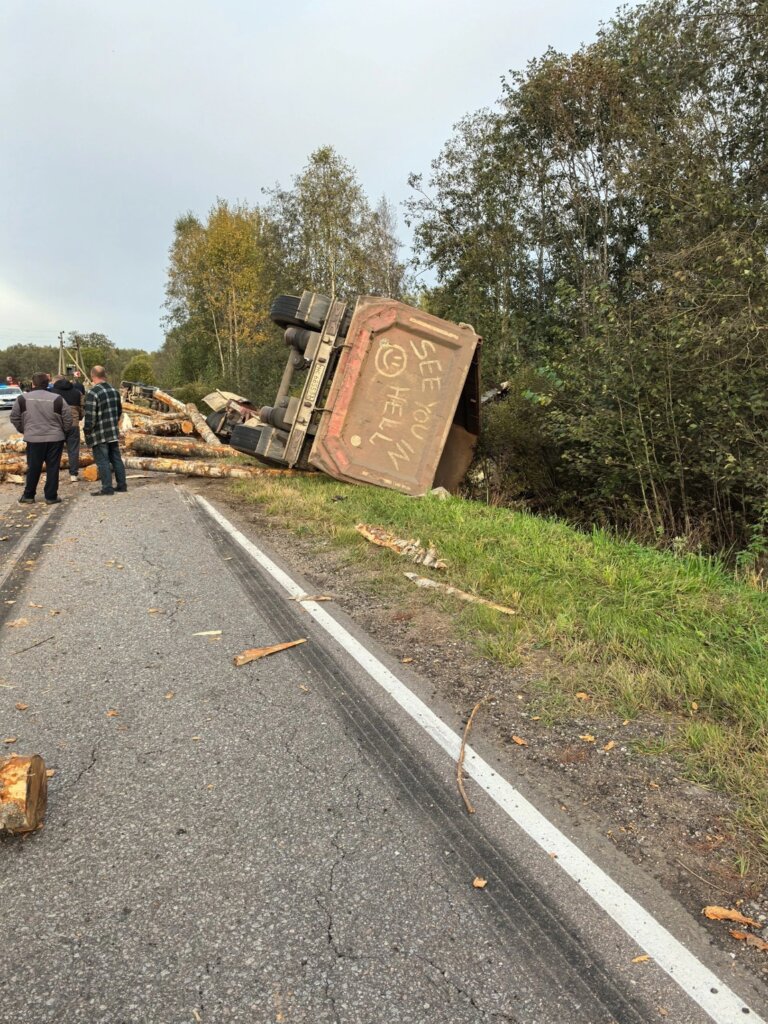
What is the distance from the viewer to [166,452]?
44.4ft

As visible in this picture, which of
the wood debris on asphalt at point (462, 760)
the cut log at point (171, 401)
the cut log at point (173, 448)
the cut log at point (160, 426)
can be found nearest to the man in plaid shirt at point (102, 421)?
the cut log at point (173, 448)

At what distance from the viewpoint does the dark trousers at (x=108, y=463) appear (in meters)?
9.78

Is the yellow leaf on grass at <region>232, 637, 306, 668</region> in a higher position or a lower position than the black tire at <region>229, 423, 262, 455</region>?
lower

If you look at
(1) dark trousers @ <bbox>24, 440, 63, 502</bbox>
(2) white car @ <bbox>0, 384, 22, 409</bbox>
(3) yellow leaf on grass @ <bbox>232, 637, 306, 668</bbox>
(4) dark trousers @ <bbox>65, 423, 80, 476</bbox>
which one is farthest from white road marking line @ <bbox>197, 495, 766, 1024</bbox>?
(2) white car @ <bbox>0, 384, 22, 409</bbox>

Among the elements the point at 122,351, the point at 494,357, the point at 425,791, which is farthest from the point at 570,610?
the point at 122,351

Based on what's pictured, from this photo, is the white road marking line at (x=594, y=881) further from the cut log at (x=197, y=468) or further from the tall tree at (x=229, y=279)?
the tall tree at (x=229, y=279)

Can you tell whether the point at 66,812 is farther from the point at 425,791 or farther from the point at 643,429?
the point at 643,429

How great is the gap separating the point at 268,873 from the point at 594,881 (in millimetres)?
1122

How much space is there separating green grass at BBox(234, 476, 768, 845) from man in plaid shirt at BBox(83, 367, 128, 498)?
14.9 feet

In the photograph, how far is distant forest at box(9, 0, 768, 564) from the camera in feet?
22.0

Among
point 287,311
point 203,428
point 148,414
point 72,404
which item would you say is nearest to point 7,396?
point 148,414

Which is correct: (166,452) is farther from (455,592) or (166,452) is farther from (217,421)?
(455,592)

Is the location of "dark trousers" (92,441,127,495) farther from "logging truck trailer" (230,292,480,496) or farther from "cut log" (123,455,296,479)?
"logging truck trailer" (230,292,480,496)

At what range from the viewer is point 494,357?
590 inches
